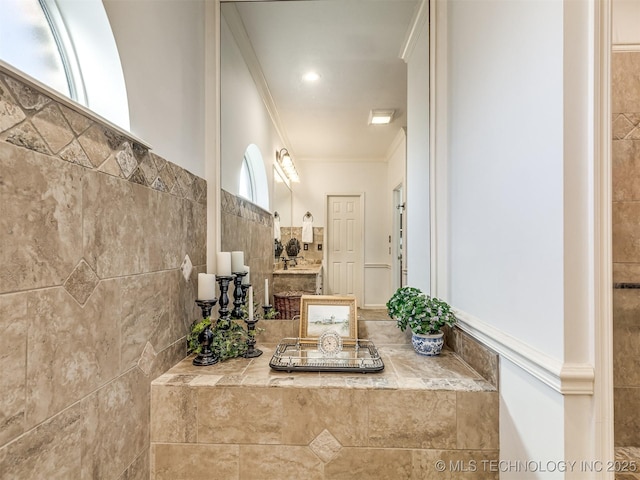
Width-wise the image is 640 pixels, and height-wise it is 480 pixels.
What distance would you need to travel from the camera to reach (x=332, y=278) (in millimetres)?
1788

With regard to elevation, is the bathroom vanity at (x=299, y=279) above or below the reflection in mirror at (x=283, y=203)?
below

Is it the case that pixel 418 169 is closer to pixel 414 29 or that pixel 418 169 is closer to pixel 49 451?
pixel 414 29

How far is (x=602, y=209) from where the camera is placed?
2.47ft

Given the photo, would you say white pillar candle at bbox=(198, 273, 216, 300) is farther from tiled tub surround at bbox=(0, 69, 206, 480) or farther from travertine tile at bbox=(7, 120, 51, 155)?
travertine tile at bbox=(7, 120, 51, 155)

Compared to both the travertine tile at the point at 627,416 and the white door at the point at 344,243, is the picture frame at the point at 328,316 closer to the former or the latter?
the white door at the point at 344,243

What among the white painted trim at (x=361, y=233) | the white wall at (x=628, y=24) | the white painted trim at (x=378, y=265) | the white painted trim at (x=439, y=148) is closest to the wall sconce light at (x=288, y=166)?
the white painted trim at (x=361, y=233)

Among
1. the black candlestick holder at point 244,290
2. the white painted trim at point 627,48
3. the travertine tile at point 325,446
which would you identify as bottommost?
the travertine tile at point 325,446

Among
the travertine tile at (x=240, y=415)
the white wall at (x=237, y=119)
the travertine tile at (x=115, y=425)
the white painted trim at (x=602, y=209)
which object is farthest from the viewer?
the white wall at (x=237, y=119)

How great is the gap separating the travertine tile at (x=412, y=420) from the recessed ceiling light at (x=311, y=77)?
5.41 ft

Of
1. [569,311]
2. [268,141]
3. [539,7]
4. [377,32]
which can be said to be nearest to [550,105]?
[539,7]

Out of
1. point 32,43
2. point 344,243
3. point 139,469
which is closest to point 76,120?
point 32,43

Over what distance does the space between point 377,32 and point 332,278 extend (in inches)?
53.0

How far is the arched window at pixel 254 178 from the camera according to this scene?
6.45 feet

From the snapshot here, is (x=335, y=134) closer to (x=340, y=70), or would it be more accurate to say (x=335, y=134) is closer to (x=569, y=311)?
(x=340, y=70)
